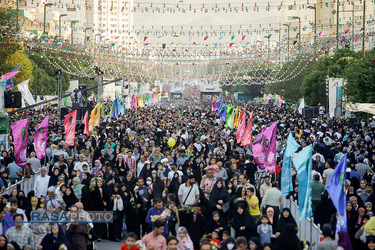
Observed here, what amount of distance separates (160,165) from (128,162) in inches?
74.3

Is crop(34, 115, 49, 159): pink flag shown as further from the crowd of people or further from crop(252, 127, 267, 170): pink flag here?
crop(252, 127, 267, 170): pink flag

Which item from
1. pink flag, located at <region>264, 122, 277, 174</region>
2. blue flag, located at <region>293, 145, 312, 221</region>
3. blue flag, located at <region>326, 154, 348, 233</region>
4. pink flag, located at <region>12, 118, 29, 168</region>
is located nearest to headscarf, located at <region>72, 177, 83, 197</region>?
pink flag, located at <region>12, 118, 29, 168</region>

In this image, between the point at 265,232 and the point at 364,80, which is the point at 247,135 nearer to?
the point at 364,80

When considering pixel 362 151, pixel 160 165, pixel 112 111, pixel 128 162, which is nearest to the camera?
pixel 160 165

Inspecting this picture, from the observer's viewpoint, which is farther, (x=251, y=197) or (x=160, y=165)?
(x=160, y=165)

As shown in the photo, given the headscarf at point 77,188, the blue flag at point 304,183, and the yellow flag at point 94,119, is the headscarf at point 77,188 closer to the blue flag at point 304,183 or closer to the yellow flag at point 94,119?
the blue flag at point 304,183

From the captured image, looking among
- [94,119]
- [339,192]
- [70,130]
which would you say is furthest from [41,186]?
[94,119]

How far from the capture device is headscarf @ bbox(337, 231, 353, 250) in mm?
9141

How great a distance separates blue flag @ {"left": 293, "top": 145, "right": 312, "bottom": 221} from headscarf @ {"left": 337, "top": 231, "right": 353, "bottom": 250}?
175cm

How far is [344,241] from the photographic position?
30.1 ft

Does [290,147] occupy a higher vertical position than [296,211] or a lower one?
higher

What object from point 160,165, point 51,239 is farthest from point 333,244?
point 160,165

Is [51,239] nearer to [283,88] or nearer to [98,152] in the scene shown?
[98,152]

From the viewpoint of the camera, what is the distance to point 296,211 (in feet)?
45.2
